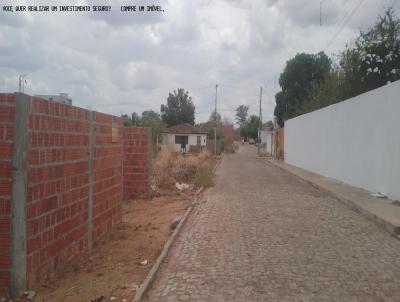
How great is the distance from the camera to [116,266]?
6.78 m

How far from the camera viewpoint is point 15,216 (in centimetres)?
497

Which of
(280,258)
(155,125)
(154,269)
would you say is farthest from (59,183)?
(155,125)

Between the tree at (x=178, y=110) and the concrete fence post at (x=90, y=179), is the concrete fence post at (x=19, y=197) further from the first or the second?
the tree at (x=178, y=110)

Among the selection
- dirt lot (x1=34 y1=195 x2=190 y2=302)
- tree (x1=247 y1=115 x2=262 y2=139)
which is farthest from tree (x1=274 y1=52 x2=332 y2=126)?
tree (x1=247 y1=115 x2=262 y2=139)

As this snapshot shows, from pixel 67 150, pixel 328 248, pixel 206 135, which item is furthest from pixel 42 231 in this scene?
pixel 206 135

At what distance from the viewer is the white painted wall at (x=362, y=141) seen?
12500 mm

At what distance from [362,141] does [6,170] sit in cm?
1256

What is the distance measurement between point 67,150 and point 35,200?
1198 millimetres

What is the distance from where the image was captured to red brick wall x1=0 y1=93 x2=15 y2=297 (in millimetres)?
4945

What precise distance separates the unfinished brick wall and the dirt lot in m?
0.20

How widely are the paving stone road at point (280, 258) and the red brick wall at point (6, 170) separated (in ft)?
5.36

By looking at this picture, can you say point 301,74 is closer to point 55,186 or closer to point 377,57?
point 377,57

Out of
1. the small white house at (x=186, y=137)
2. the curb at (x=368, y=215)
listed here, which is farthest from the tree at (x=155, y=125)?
the curb at (x=368, y=215)

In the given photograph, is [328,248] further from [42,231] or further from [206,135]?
[206,135]
